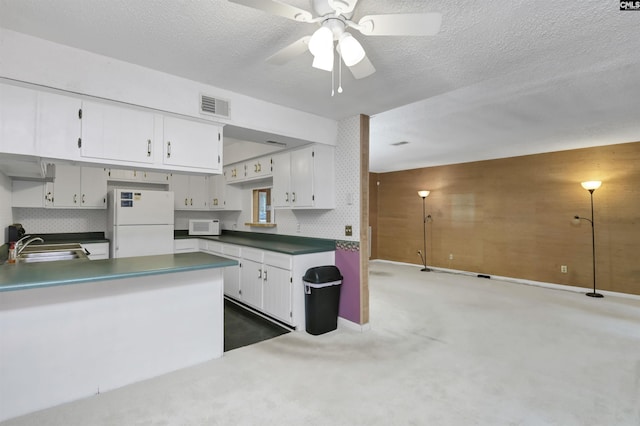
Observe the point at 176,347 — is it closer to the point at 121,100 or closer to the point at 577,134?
the point at 121,100

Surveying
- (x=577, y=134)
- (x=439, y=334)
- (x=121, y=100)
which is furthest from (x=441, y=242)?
(x=121, y=100)

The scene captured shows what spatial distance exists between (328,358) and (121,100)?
2.72 metres

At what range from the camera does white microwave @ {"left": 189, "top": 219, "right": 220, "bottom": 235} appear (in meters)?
5.49

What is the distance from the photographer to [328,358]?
269cm

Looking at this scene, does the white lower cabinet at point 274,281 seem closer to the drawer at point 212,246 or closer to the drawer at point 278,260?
the drawer at point 278,260

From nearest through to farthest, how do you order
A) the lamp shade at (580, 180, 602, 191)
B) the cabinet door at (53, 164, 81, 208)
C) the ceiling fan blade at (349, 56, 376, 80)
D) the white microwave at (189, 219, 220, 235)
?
the ceiling fan blade at (349, 56, 376, 80), the cabinet door at (53, 164, 81, 208), the lamp shade at (580, 180, 602, 191), the white microwave at (189, 219, 220, 235)

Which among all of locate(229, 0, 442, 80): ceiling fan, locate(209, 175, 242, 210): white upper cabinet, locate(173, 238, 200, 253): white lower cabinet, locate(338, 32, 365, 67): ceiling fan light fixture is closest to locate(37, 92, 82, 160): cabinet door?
locate(229, 0, 442, 80): ceiling fan

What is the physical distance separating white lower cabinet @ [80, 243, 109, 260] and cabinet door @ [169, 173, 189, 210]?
137 cm

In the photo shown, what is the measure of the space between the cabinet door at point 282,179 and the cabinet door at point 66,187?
2972mm

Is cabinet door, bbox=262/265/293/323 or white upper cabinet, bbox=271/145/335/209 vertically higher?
white upper cabinet, bbox=271/145/335/209

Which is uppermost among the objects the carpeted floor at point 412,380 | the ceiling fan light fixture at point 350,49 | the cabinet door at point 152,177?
the ceiling fan light fixture at point 350,49

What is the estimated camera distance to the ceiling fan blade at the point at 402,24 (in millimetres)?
1392

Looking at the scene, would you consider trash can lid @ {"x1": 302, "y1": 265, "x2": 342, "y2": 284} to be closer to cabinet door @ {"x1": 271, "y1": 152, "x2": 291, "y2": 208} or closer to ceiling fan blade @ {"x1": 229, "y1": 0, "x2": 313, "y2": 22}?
cabinet door @ {"x1": 271, "y1": 152, "x2": 291, "y2": 208}

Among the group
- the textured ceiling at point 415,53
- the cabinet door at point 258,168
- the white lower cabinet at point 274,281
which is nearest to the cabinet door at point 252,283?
the white lower cabinet at point 274,281
